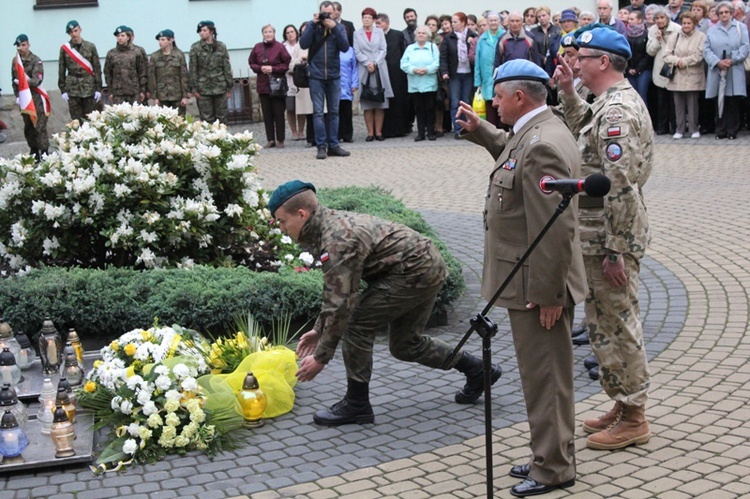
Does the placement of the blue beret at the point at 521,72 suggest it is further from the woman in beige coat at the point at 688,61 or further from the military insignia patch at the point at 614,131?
the woman in beige coat at the point at 688,61

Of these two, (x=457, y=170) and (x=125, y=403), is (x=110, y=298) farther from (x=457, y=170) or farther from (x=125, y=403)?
(x=457, y=170)

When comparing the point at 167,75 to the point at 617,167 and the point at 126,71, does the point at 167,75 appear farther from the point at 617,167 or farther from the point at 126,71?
the point at 617,167

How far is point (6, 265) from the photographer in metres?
8.71

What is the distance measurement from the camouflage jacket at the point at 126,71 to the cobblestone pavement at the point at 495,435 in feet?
34.7

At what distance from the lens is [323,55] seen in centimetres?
1639

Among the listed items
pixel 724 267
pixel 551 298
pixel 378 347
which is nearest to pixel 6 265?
pixel 378 347

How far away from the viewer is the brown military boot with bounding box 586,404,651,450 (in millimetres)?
5410

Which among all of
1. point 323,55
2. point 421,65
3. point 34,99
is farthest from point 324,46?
point 34,99

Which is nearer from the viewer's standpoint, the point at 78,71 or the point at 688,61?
the point at 688,61

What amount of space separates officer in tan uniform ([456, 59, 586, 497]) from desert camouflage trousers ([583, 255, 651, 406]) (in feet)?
1.88

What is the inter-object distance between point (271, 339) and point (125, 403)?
1739 mm

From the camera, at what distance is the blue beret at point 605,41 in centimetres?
549

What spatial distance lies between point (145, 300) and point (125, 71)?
470 inches

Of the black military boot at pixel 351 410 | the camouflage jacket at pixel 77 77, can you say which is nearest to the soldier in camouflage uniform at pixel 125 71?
the camouflage jacket at pixel 77 77
